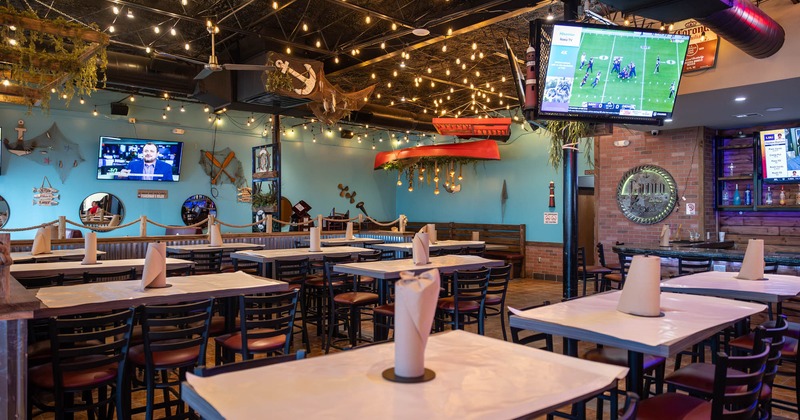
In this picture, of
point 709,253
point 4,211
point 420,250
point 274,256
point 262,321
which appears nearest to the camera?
point 262,321

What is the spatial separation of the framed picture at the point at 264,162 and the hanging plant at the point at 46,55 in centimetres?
597

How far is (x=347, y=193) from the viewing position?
53.0 feet

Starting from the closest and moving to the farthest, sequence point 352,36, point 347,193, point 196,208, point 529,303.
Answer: point 529,303, point 352,36, point 196,208, point 347,193

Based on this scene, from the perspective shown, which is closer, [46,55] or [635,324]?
[635,324]

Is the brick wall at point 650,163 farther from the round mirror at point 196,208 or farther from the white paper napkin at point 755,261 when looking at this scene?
the round mirror at point 196,208

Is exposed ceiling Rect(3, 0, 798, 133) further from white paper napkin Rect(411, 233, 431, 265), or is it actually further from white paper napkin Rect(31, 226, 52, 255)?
white paper napkin Rect(411, 233, 431, 265)

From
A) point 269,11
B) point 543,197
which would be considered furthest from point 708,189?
point 269,11

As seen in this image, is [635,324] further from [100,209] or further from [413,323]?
[100,209]

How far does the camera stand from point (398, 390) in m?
1.62

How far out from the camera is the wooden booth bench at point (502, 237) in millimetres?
12188

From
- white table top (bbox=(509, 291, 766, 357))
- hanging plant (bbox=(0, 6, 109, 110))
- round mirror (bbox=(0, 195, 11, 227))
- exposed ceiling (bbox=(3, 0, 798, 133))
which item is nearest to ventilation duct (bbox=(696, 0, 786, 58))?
exposed ceiling (bbox=(3, 0, 798, 133))

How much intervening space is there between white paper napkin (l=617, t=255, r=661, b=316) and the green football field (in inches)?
90.5

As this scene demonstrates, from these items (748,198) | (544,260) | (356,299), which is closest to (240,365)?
(356,299)

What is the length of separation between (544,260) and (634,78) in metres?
7.70
